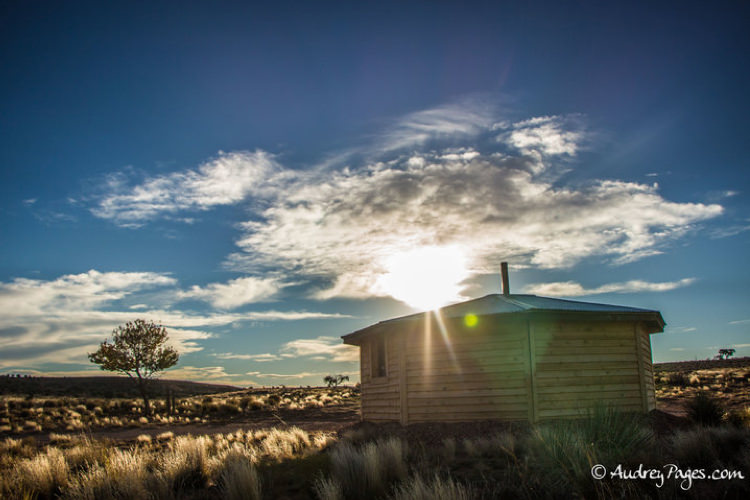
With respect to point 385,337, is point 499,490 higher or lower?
lower

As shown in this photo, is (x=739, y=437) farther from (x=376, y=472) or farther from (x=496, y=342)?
(x=376, y=472)

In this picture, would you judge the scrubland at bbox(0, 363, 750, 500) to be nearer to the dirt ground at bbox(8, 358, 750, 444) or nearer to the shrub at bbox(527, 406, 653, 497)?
the shrub at bbox(527, 406, 653, 497)

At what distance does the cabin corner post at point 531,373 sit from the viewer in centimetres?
1411

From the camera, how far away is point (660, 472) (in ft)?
23.0

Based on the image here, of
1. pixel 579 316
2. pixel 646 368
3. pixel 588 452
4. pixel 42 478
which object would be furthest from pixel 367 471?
pixel 646 368

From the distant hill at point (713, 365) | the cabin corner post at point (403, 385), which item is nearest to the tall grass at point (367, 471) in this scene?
the cabin corner post at point (403, 385)

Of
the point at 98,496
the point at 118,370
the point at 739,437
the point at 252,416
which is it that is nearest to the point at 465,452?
the point at 739,437

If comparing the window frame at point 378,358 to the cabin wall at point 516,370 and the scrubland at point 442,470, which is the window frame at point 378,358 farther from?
the scrubland at point 442,470

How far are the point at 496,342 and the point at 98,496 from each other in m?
11.0

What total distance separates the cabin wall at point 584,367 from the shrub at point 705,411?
140cm

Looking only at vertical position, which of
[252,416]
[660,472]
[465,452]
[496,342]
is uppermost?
[496,342]

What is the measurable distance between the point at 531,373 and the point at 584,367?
2.02 metres

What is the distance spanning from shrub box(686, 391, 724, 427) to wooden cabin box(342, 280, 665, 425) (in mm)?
1275

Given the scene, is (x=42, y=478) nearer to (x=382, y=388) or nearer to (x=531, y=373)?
(x=382, y=388)
